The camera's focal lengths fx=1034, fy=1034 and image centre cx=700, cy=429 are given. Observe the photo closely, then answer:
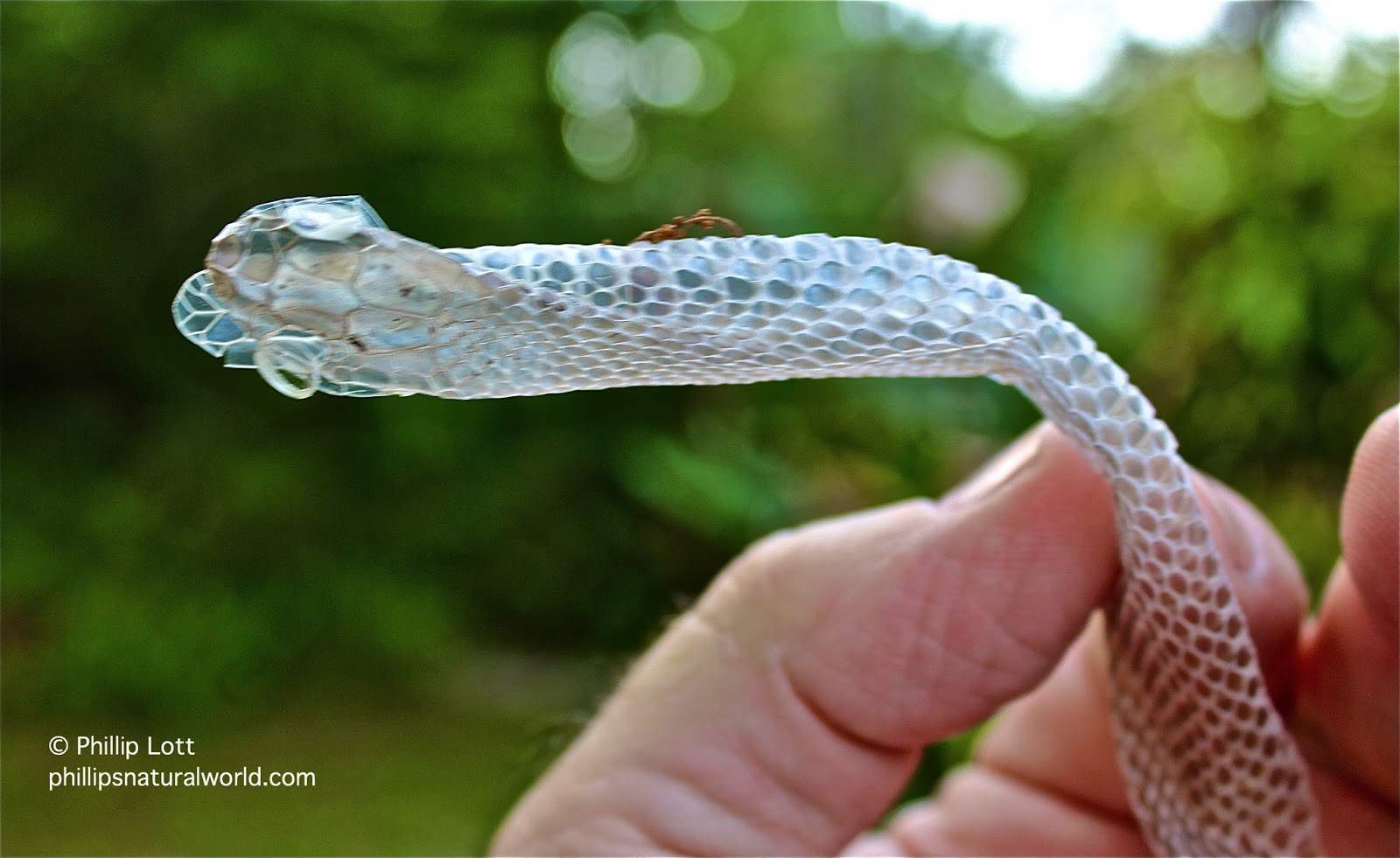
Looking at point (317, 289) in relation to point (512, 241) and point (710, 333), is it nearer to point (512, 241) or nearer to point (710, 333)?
point (710, 333)

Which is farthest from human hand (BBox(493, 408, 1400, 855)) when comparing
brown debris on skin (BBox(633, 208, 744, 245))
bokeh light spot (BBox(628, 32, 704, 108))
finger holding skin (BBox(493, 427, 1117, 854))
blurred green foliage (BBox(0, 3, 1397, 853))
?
bokeh light spot (BBox(628, 32, 704, 108))

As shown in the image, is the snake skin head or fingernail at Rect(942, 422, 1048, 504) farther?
A: fingernail at Rect(942, 422, 1048, 504)

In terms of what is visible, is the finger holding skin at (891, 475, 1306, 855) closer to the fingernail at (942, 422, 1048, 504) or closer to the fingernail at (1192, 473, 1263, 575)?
the fingernail at (1192, 473, 1263, 575)

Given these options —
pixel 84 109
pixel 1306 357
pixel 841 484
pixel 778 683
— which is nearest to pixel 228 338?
pixel 778 683

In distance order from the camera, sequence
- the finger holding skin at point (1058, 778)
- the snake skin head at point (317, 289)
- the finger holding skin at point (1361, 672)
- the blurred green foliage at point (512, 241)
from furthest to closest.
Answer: the blurred green foliage at point (512, 241), the finger holding skin at point (1058, 778), the finger holding skin at point (1361, 672), the snake skin head at point (317, 289)

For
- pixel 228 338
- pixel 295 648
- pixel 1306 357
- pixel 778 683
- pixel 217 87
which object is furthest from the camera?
pixel 295 648

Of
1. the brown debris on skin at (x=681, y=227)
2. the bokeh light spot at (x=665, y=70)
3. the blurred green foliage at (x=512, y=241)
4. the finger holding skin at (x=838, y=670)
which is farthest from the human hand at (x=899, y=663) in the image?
the bokeh light spot at (x=665, y=70)

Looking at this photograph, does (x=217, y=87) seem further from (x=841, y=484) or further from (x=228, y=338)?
(x=228, y=338)

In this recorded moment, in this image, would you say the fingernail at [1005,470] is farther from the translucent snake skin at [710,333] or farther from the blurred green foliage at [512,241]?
the blurred green foliage at [512,241]
